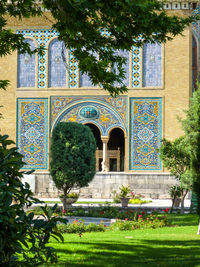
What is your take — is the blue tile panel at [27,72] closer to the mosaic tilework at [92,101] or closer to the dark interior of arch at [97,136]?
the mosaic tilework at [92,101]

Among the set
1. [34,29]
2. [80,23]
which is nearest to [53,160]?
[34,29]

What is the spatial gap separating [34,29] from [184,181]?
1150 centimetres

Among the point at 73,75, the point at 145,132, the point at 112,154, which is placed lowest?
the point at 112,154

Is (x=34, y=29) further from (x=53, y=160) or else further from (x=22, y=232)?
(x=22, y=232)

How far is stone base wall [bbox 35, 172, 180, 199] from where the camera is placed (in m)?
19.2

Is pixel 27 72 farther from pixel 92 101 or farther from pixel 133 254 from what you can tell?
pixel 133 254

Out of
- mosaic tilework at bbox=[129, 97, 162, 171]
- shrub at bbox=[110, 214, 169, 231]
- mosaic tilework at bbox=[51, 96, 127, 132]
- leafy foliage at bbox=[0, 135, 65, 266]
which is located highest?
mosaic tilework at bbox=[51, 96, 127, 132]

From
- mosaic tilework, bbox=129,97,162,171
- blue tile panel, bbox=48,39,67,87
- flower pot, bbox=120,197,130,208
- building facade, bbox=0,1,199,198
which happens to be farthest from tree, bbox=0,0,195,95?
blue tile panel, bbox=48,39,67,87

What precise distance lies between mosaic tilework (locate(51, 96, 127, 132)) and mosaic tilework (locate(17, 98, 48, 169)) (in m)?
0.41

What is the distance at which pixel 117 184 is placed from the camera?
19578 millimetres

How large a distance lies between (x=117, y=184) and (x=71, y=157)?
559 cm

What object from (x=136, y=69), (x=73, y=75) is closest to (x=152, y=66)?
(x=136, y=69)

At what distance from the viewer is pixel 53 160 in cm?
1476

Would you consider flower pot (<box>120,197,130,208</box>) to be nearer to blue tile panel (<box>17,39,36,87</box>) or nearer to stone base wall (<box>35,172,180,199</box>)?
stone base wall (<box>35,172,180,199</box>)
